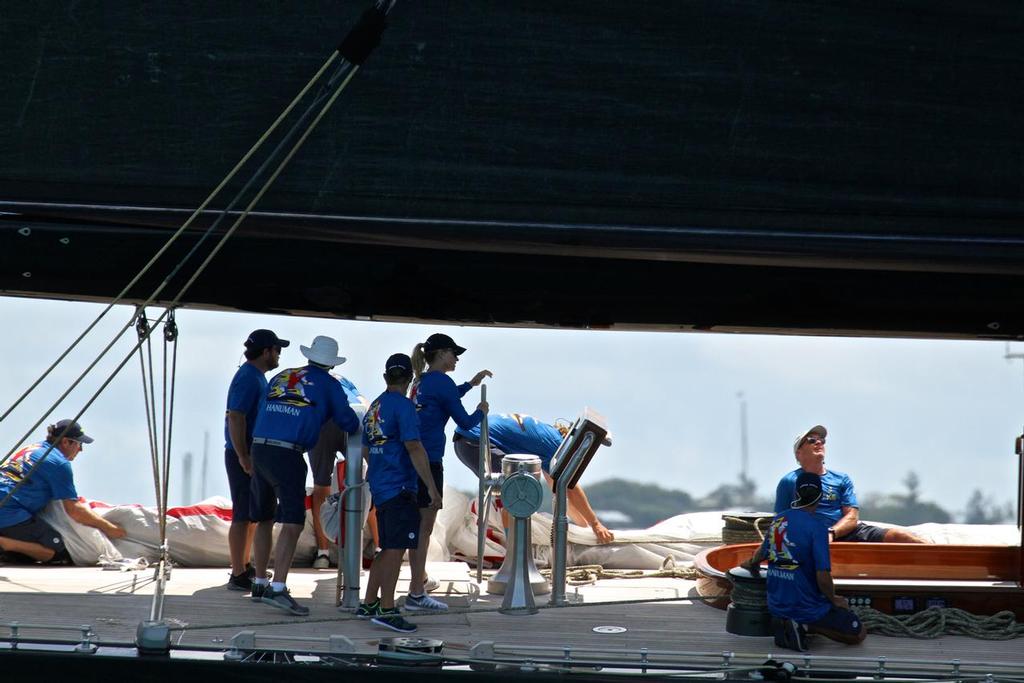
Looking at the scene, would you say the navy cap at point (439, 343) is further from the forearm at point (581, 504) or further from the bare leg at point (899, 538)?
the bare leg at point (899, 538)

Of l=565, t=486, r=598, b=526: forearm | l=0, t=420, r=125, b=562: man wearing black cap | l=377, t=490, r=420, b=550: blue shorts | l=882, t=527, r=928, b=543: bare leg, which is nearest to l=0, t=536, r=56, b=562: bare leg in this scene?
l=0, t=420, r=125, b=562: man wearing black cap

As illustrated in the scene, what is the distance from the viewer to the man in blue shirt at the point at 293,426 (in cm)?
550

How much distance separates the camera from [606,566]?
677cm

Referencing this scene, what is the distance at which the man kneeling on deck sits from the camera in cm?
496

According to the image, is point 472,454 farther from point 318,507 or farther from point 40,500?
point 40,500

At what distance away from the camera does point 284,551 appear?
5492 mm

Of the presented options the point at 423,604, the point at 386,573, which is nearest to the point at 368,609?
the point at 386,573

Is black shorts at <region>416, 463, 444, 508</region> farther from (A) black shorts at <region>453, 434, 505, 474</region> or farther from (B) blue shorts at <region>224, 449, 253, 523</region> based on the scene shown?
(B) blue shorts at <region>224, 449, 253, 523</region>

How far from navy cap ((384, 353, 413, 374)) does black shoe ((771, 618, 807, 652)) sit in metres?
1.75

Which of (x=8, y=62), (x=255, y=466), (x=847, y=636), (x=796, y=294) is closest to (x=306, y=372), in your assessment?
(x=255, y=466)

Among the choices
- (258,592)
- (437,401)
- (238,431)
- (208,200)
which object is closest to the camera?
(208,200)

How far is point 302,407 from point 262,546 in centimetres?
64

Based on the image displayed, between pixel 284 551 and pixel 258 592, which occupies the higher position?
pixel 284 551

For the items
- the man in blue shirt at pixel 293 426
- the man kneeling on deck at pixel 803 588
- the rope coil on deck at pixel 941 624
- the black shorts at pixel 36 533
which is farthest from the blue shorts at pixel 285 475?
the rope coil on deck at pixel 941 624
